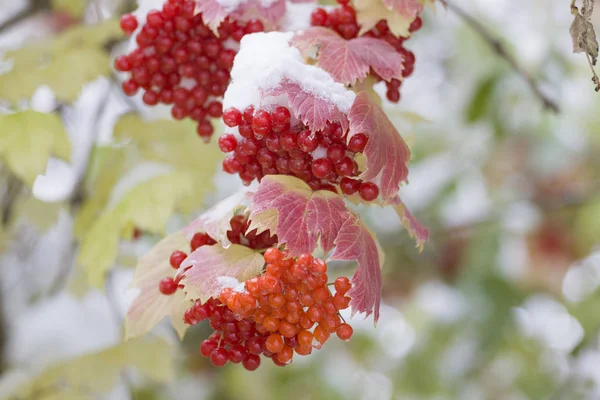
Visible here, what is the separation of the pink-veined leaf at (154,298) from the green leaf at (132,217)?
309mm

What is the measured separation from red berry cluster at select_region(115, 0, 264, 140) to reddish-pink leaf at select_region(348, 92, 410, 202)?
283 millimetres

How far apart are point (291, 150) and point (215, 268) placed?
165mm

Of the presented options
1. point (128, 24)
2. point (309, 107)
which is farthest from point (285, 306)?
point (128, 24)

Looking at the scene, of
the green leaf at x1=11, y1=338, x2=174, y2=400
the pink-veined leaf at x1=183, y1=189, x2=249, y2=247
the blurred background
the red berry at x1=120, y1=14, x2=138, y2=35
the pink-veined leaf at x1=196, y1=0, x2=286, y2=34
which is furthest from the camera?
the green leaf at x1=11, y1=338, x2=174, y2=400

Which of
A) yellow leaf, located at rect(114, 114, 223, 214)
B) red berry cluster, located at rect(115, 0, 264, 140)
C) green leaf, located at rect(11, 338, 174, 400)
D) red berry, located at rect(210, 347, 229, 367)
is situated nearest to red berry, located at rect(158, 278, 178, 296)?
red berry, located at rect(210, 347, 229, 367)

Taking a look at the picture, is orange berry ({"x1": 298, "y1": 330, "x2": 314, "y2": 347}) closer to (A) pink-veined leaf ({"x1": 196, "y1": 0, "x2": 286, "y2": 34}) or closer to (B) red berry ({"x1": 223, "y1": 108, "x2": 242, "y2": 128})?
(B) red berry ({"x1": 223, "y1": 108, "x2": 242, "y2": 128})

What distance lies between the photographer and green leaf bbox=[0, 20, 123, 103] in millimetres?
1317

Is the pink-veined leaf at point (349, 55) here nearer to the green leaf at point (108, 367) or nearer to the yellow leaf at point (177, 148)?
the yellow leaf at point (177, 148)

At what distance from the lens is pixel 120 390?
6.11 ft

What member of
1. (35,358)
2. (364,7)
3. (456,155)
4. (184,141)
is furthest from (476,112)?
(35,358)

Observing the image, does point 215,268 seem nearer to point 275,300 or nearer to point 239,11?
point 275,300

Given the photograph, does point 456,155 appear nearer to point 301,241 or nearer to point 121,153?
point 121,153

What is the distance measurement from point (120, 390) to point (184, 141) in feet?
2.62

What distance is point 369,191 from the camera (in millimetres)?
750
